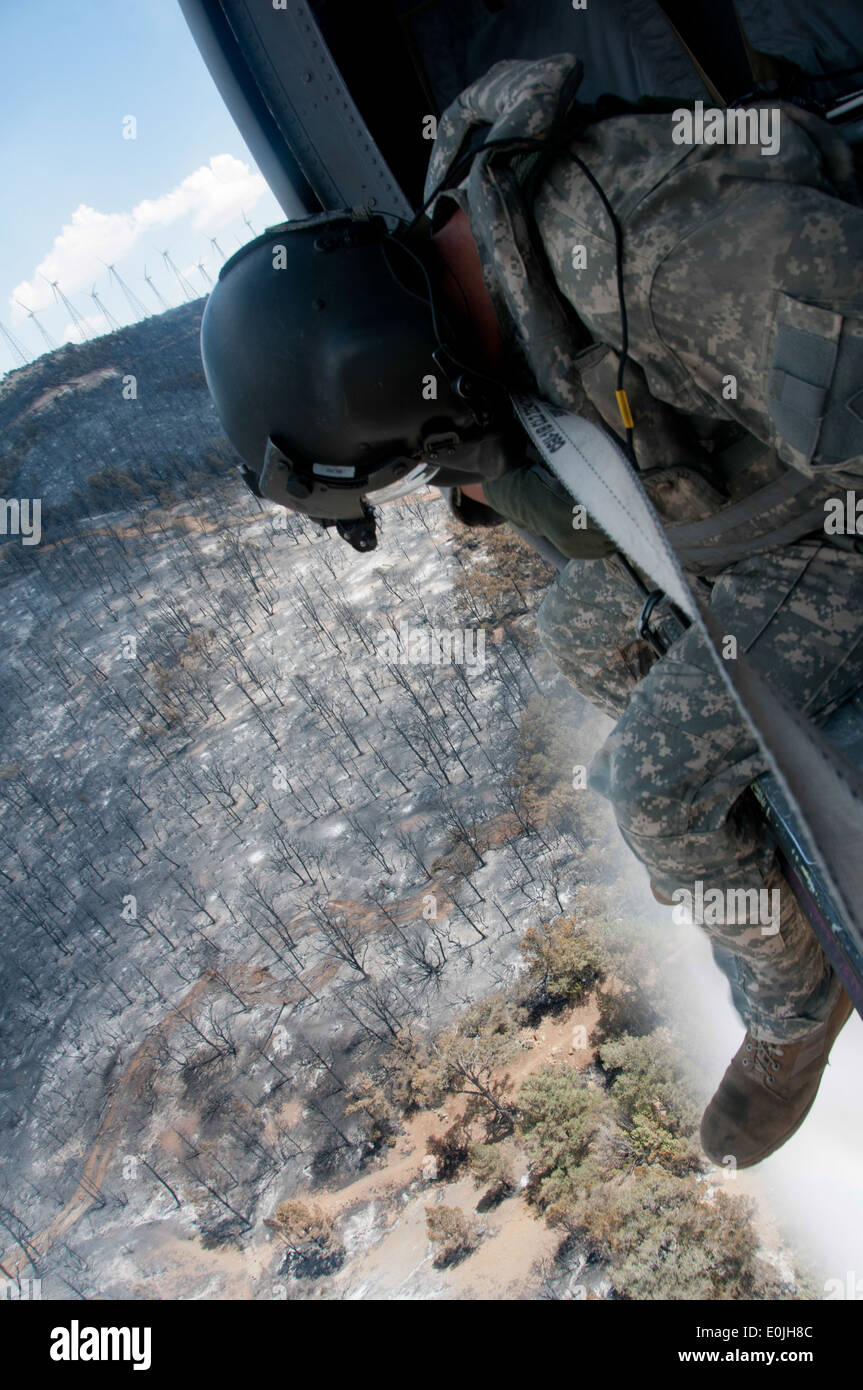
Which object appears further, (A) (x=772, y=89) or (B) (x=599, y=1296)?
(B) (x=599, y=1296)

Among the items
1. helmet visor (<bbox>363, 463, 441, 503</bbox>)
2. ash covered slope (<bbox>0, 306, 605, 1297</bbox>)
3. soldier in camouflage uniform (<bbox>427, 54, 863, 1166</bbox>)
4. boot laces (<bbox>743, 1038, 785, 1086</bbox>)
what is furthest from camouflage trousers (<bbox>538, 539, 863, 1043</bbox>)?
ash covered slope (<bbox>0, 306, 605, 1297</bbox>)

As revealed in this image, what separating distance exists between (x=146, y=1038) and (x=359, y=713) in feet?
20.6

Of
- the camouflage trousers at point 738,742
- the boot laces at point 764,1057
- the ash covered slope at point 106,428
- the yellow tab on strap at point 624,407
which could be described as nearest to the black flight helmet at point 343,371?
the yellow tab on strap at point 624,407

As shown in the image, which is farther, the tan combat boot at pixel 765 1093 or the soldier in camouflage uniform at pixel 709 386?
the tan combat boot at pixel 765 1093

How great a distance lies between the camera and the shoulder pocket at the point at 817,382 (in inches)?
48.6

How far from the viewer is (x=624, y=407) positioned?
62.9 inches

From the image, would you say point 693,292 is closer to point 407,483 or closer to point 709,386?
point 709,386

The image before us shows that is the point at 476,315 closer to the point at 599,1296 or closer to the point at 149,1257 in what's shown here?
the point at 599,1296

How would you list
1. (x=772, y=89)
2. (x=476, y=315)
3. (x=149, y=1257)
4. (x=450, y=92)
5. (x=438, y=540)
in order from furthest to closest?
(x=438, y=540) < (x=149, y=1257) < (x=450, y=92) < (x=772, y=89) < (x=476, y=315)

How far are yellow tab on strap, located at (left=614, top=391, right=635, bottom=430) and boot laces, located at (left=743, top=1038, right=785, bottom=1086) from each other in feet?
5.59

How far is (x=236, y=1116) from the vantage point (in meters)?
9.67

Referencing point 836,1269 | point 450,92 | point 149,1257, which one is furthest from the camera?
point 149,1257

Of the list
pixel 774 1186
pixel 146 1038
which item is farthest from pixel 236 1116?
pixel 774 1186

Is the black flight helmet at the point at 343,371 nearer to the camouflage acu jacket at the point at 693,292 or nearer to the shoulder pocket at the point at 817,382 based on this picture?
the camouflage acu jacket at the point at 693,292
